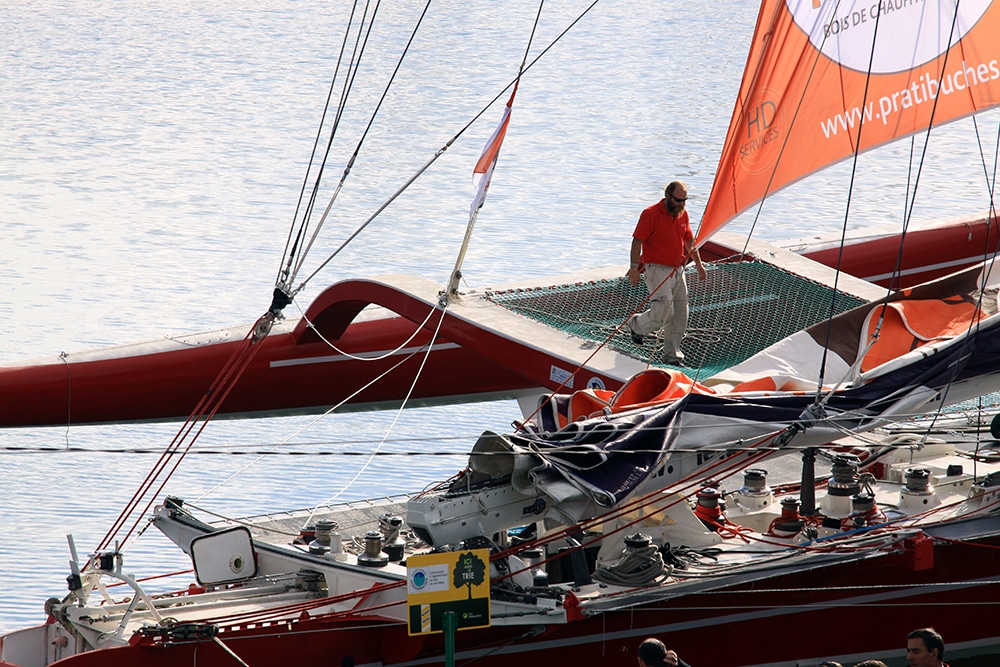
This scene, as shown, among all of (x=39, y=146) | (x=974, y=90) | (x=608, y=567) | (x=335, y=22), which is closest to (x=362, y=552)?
(x=608, y=567)

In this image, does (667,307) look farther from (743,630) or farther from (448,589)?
(448,589)

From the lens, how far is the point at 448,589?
604 centimetres

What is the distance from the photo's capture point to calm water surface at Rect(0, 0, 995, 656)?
10.1 metres

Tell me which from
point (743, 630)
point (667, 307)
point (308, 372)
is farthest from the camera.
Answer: point (308, 372)

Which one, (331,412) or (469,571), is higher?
(331,412)

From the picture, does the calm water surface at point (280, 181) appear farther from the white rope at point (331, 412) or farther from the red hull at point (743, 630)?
the red hull at point (743, 630)

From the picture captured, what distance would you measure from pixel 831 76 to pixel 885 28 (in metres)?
0.42

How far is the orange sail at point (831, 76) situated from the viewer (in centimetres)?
881

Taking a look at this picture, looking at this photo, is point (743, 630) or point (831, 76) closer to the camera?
point (743, 630)

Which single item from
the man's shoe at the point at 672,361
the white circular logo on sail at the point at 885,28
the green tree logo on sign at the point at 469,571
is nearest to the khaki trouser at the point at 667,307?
the man's shoe at the point at 672,361

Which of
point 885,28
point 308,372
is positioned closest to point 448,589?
point 885,28

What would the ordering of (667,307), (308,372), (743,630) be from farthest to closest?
(308,372) < (667,307) < (743,630)

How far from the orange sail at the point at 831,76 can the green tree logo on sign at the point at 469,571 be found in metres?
3.42

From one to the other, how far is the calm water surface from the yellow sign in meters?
1.06
